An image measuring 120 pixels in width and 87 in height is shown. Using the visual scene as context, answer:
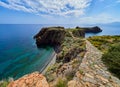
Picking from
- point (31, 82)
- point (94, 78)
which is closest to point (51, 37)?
point (94, 78)

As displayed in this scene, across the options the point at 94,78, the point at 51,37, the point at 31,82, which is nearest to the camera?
the point at 31,82

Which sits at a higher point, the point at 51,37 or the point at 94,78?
the point at 94,78

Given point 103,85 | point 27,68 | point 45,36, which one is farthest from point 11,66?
point 45,36

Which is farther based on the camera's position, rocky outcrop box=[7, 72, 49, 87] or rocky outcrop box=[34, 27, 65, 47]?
rocky outcrop box=[34, 27, 65, 47]

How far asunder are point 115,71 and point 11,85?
7499 millimetres

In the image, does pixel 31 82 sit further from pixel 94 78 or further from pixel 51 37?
pixel 51 37

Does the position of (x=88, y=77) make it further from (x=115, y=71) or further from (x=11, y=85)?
(x=11, y=85)

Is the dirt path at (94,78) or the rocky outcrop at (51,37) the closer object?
the dirt path at (94,78)

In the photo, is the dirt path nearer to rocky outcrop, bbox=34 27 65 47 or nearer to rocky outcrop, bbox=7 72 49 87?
rocky outcrop, bbox=7 72 49 87

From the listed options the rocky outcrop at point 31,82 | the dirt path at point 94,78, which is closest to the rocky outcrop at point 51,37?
the dirt path at point 94,78

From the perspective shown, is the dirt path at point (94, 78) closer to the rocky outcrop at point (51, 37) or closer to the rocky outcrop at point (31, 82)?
the rocky outcrop at point (31, 82)

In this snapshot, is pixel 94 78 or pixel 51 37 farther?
pixel 51 37

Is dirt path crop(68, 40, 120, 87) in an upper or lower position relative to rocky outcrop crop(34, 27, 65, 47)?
upper

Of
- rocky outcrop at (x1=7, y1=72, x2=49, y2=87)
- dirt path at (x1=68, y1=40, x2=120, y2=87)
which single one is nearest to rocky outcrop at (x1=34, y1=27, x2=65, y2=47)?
dirt path at (x1=68, y1=40, x2=120, y2=87)
